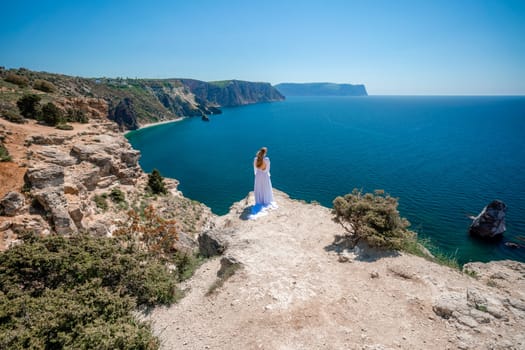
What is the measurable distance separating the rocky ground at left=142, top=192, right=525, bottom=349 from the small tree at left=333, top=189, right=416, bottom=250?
20.8 inches

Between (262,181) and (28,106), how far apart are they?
2085 centimetres

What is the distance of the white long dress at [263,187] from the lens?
1316 cm

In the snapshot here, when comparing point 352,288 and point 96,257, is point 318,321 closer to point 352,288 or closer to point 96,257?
point 352,288

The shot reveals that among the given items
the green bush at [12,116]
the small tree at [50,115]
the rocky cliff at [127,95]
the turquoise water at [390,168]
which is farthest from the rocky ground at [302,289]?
the rocky cliff at [127,95]

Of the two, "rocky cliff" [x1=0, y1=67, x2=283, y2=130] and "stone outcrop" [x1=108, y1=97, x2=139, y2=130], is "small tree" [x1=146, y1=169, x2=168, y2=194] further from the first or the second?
"stone outcrop" [x1=108, y1=97, x2=139, y2=130]

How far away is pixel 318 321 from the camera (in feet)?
20.3

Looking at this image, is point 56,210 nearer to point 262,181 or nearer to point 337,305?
point 262,181

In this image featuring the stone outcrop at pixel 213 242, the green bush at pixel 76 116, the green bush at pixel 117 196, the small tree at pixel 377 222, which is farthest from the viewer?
the green bush at pixel 76 116

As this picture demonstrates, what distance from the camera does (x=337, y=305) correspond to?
264 inches

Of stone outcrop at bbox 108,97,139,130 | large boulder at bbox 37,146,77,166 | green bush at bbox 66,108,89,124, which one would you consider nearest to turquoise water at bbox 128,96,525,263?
stone outcrop at bbox 108,97,139,130

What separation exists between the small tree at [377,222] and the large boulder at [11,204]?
14502 millimetres

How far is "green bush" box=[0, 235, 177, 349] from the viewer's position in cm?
488

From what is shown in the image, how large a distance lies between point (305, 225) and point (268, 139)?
207ft

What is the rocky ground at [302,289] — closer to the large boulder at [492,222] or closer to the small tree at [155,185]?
the small tree at [155,185]
